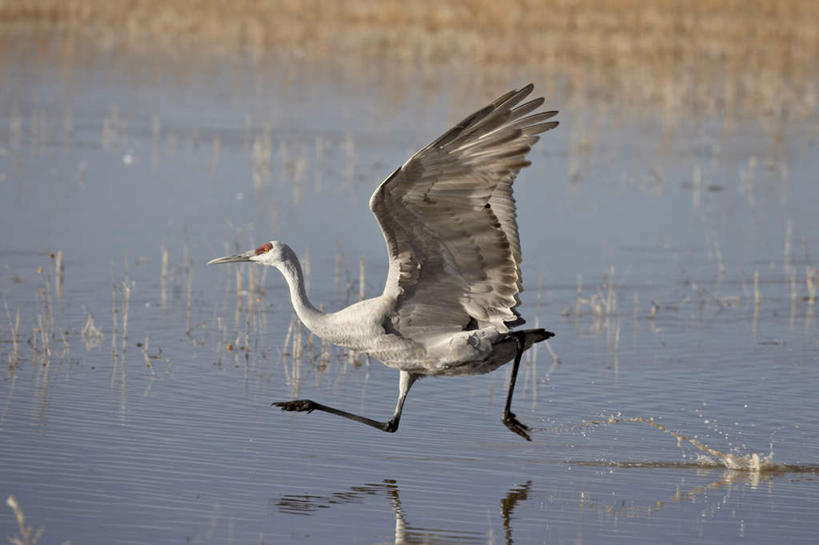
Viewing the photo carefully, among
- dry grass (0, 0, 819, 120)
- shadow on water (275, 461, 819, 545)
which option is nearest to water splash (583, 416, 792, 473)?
shadow on water (275, 461, 819, 545)

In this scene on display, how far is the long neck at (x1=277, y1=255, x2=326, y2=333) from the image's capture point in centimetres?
774

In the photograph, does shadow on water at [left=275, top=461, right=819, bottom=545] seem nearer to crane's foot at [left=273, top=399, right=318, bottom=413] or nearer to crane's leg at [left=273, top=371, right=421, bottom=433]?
crane's leg at [left=273, top=371, right=421, bottom=433]

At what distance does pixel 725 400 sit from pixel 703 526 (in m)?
2.37

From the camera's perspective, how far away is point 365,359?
1024 cm

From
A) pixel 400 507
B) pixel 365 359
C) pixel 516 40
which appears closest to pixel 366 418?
pixel 400 507

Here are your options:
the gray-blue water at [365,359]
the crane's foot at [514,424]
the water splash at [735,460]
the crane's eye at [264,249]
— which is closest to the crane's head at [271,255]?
the crane's eye at [264,249]

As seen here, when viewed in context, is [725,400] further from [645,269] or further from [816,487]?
[645,269]

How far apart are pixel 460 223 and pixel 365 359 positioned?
2.86 metres

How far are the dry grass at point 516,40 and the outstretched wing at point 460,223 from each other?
1410cm

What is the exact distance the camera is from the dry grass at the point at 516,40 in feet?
78.1

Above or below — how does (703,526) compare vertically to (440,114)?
below

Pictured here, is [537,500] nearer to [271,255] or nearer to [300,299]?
[300,299]

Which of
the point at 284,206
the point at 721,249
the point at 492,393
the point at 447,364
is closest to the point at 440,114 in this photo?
the point at 284,206

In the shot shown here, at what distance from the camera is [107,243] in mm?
13188
